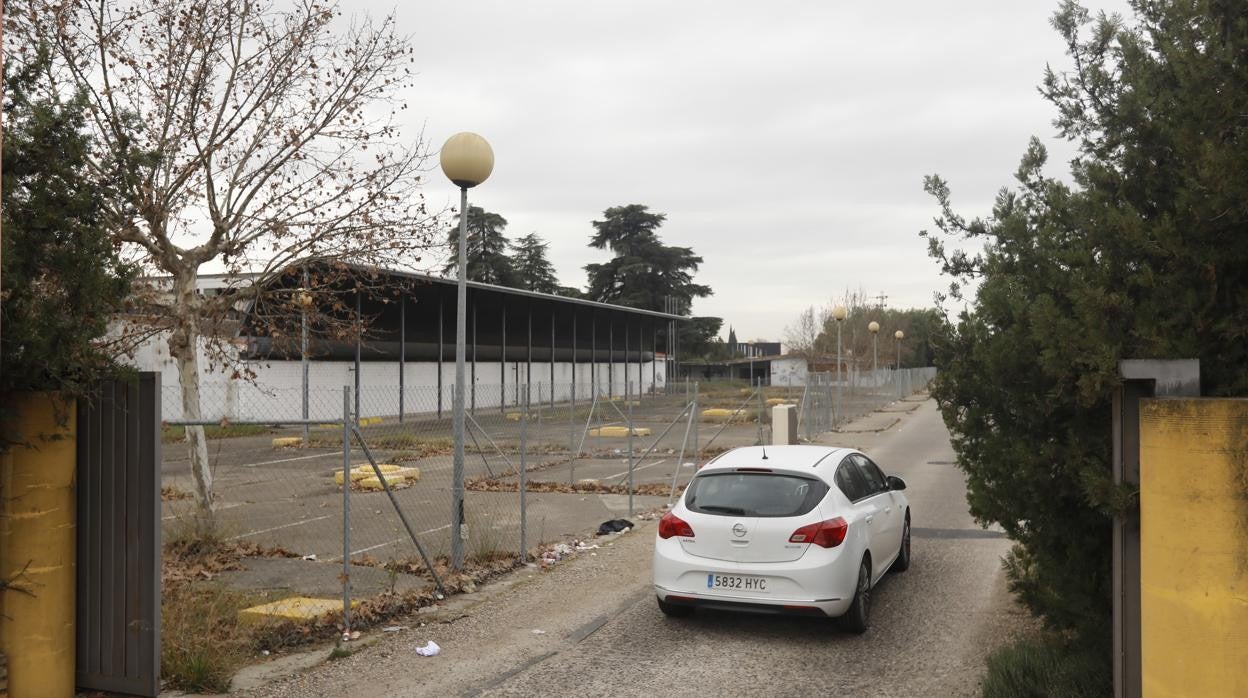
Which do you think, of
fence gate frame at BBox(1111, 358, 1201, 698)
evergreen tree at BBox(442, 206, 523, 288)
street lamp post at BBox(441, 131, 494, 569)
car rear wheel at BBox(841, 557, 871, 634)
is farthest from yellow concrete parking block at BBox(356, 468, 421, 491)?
evergreen tree at BBox(442, 206, 523, 288)

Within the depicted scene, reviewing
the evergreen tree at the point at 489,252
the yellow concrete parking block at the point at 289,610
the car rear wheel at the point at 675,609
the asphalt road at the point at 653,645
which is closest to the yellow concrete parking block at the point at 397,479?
the asphalt road at the point at 653,645

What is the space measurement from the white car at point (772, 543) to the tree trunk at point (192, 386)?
19.8 feet

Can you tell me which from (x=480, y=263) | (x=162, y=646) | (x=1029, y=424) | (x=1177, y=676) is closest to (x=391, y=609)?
(x=162, y=646)

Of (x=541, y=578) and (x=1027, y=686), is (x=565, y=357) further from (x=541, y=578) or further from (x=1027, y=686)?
(x=1027, y=686)

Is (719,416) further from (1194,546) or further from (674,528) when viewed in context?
(1194,546)

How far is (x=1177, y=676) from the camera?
4.62 meters

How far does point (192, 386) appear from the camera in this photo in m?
11.5

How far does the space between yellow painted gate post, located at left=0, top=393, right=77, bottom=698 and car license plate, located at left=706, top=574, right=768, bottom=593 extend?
179 inches

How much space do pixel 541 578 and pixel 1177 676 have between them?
21.9 feet

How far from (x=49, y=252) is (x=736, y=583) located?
538 cm

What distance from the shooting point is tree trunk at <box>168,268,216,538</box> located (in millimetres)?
11266

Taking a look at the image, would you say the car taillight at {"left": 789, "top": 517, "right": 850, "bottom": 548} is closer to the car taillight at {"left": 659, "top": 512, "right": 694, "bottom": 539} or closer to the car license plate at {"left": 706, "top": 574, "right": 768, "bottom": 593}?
the car license plate at {"left": 706, "top": 574, "right": 768, "bottom": 593}

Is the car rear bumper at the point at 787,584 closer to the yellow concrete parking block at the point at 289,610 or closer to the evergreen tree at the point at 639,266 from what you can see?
the yellow concrete parking block at the point at 289,610

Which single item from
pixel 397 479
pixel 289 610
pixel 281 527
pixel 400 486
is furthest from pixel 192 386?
pixel 400 486
